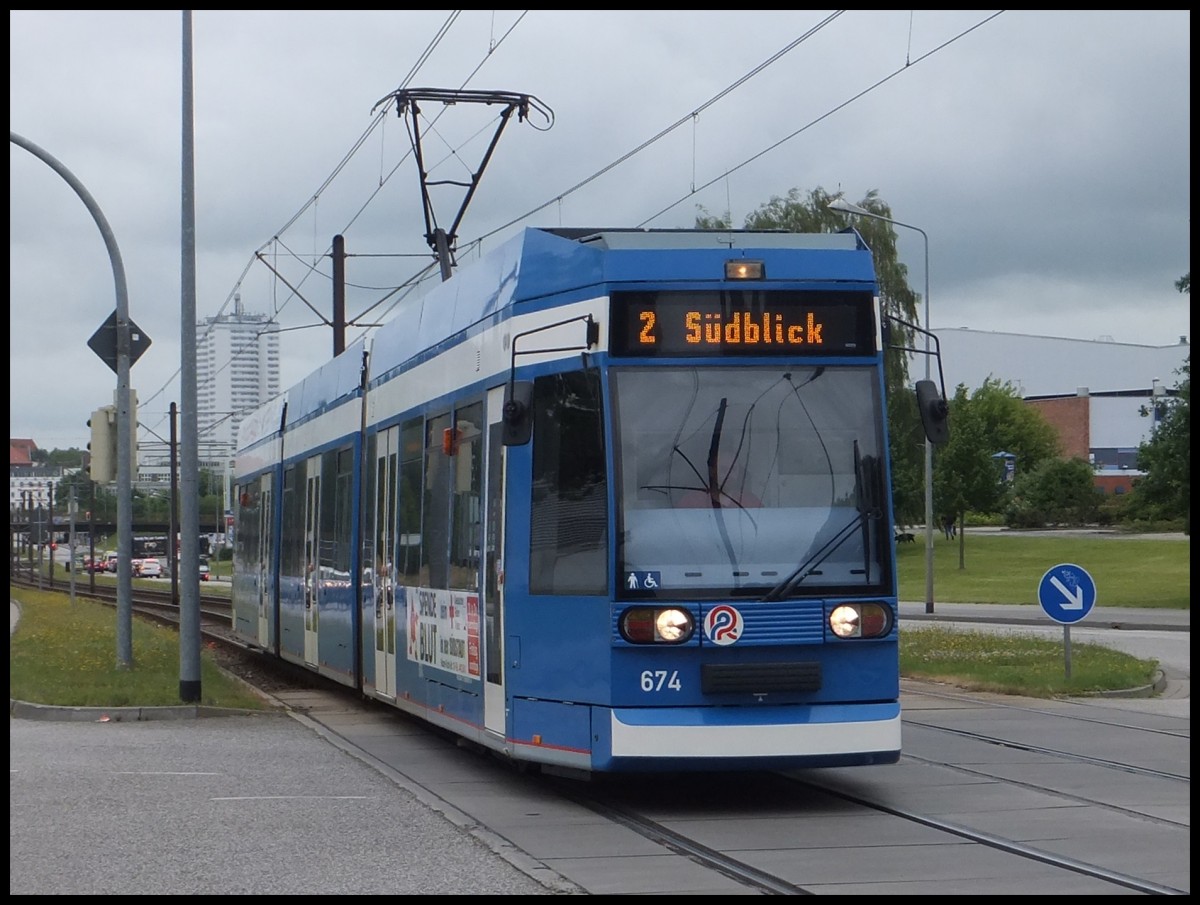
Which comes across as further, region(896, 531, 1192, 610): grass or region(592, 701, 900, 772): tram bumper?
region(896, 531, 1192, 610): grass

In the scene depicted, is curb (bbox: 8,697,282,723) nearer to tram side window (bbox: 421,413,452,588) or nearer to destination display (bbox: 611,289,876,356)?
tram side window (bbox: 421,413,452,588)

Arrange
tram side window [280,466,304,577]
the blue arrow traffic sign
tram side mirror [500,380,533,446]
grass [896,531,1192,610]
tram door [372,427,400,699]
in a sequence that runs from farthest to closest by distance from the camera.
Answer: grass [896,531,1192,610] < tram side window [280,466,304,577] < the blue arrow traffic sign < tram door [372,427,400,699] < tram side mirror [500,380,533,446]

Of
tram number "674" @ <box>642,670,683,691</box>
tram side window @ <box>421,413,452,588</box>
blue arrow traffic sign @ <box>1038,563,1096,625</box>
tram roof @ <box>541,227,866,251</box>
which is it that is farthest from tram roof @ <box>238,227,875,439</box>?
blue arrow traffic sign @ <box>1038,563,1096,625</box>

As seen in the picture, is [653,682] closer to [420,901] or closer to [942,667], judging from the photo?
[420,901]

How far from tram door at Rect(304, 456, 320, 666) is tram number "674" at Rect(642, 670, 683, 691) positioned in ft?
30.9

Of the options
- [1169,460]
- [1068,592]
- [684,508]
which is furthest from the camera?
[1169,460]

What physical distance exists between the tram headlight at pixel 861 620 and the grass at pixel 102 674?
901 cm

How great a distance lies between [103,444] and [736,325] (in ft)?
37.1

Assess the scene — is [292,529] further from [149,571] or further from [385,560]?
[149,571]

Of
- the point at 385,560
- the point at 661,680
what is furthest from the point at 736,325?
the point at 385,560

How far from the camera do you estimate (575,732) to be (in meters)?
10.5

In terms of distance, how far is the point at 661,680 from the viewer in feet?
33.6

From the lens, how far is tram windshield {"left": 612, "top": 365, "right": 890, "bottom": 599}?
10273 mm

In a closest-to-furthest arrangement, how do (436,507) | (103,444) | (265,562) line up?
(436,507)
(103,444)
(265,562)
